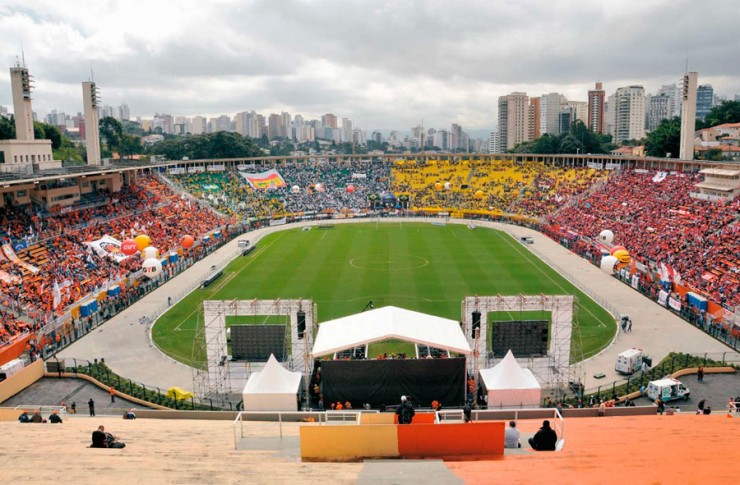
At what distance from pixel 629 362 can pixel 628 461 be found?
16.9 m

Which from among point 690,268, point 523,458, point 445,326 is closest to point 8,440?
point 523,458

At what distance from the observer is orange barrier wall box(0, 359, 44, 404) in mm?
23547

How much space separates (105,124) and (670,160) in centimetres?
8930

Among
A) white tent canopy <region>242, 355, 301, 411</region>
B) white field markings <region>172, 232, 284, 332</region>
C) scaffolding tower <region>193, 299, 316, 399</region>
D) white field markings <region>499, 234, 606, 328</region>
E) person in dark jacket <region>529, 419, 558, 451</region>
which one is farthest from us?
white field markings <region>499, 234, 606, 328</region>

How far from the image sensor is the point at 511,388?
70.9 feet

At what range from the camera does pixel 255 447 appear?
12.1m

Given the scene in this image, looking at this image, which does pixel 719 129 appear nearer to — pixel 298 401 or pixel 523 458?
pixel 298 401

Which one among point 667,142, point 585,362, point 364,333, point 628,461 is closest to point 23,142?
point 364,333

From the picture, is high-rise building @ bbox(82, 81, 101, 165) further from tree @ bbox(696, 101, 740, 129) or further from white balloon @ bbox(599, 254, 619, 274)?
tree @ bbox(696, 101, 740, 129)

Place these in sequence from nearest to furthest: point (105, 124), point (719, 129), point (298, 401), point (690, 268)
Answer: point (298, 401), point (690, 268), point (719, 129), point (105, 124)

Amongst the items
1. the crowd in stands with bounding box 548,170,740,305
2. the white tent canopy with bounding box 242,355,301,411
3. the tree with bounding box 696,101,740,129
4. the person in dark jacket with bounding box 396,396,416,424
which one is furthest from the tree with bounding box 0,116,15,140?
the tree with bounding box 696,101,740,129

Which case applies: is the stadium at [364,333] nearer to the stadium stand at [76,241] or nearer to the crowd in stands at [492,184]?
the stadium stand at [76,241]

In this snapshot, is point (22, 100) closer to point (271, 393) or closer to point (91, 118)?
point (91, 118)

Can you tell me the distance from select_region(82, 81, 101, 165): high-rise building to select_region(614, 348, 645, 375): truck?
54.0 meters
